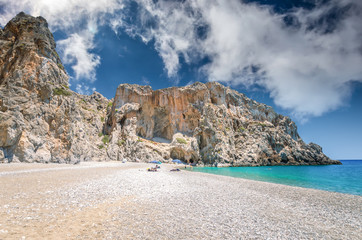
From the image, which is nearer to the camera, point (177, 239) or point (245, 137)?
point (177, 239)

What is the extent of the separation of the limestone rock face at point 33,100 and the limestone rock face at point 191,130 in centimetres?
2258

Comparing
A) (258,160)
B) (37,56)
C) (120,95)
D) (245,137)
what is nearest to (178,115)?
(120,95)

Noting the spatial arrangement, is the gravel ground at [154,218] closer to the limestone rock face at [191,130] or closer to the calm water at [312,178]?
the calm water at [312,178]

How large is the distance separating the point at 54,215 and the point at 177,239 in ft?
14.0

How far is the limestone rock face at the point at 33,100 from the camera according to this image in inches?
885

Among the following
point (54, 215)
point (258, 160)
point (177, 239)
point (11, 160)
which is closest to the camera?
point (177, 239)

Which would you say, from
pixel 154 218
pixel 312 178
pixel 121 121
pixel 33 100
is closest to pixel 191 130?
pixel 121 121

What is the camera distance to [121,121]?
5825cm

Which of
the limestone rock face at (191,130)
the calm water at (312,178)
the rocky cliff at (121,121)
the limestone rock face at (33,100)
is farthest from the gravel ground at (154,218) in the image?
the limestone rock face at (191,130)

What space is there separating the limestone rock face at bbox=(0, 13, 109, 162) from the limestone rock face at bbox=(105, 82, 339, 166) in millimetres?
22577

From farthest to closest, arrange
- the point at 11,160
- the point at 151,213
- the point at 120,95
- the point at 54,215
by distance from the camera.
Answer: the point at 120,95
the point at 11,160
the point at 151,213
the point at 54,215

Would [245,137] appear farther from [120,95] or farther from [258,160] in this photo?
[120,95]

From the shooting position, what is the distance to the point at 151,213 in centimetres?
632

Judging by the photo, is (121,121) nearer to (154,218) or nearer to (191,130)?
(191,130)
